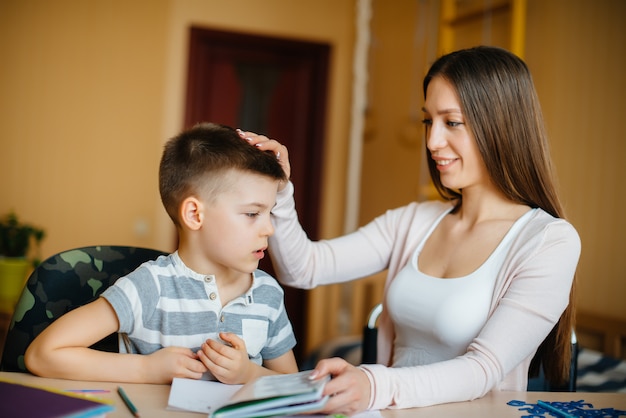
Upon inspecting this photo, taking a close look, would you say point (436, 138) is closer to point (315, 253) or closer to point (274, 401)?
point (315, 253)

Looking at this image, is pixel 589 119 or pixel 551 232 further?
pixel 589 119

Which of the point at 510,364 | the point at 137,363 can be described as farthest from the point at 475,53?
the point at 137,363

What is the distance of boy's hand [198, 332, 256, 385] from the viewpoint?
1.12 m

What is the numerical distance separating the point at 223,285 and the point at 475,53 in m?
0.78

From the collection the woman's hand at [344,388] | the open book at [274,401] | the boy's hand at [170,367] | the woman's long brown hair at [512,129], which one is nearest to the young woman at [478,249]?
the woman's long brown hair at [512,129]

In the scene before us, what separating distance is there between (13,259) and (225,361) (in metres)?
2.88

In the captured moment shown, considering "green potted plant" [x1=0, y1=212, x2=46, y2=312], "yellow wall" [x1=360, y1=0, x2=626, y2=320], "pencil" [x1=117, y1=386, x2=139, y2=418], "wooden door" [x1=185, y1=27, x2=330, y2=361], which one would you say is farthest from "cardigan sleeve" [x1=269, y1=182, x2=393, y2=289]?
"wooden door" [x1=185, y1=27, x2=330, y2=361]

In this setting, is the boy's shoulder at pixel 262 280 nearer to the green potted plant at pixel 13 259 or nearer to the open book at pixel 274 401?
the open book at pixel 274 401

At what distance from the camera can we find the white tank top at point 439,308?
1.43 meters

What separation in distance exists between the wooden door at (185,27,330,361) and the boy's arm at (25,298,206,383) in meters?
3.35

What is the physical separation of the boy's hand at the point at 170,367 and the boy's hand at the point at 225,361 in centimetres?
2

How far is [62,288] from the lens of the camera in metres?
1.35

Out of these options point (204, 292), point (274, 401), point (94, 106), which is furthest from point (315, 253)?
point (94, 106)

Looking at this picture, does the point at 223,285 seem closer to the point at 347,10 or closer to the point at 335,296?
the point at 335,296
